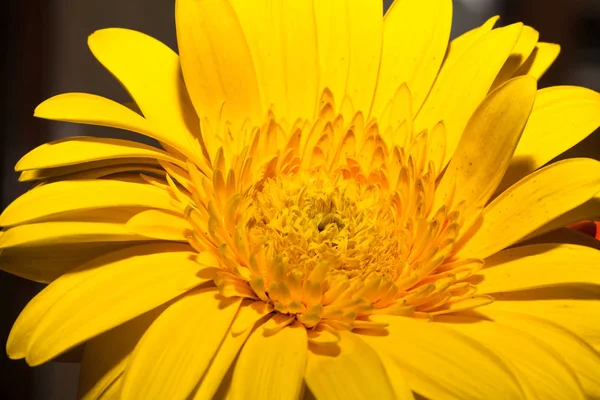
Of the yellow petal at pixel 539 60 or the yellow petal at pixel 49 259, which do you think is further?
the yellow petal at pixel 539 60

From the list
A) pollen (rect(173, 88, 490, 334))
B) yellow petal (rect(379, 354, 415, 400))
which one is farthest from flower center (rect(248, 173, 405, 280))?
yellow petal (rect(379, 354, 415, 400))

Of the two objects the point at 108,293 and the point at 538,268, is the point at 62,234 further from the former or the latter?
the point at 538,268

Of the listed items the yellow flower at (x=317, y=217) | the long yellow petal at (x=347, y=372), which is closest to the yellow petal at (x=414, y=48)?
the yellow flower at (x=317, y=217)

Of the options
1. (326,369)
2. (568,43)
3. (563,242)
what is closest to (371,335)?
(326,369)

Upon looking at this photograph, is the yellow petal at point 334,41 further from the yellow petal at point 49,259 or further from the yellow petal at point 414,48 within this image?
the yellow petal at point 49,259

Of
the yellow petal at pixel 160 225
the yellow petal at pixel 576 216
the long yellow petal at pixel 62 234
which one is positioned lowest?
the long yellow petal at pixel 62 234

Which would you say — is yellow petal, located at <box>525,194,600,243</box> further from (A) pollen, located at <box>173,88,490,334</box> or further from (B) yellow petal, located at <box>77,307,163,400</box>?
(B) yellow petal, located at <box>77,307,163,400</box>

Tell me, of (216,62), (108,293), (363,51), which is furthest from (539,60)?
(108,293)
